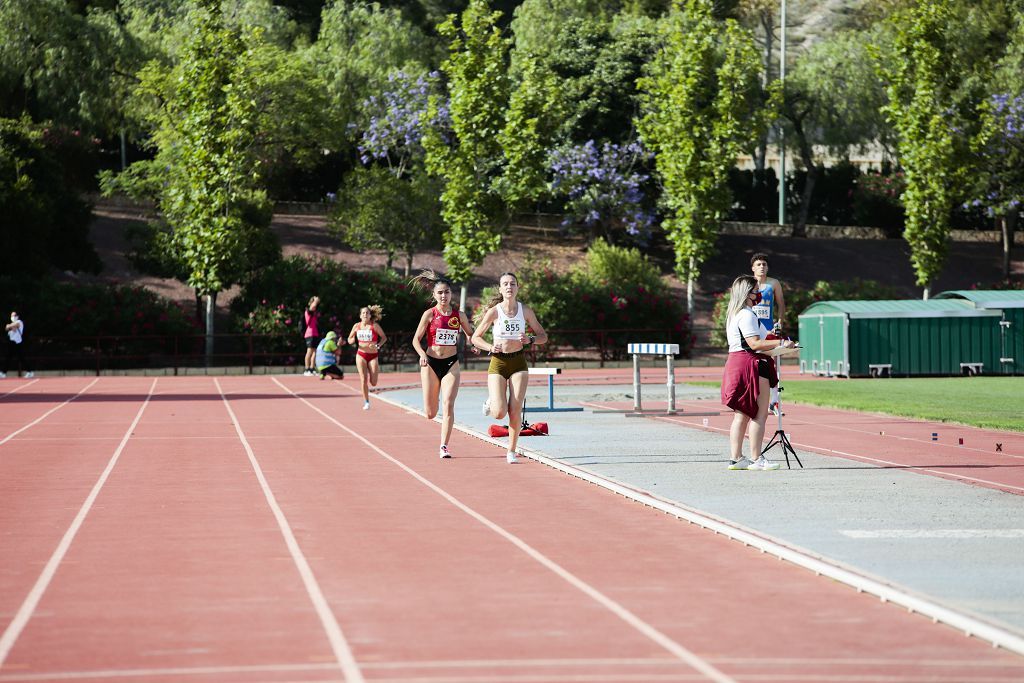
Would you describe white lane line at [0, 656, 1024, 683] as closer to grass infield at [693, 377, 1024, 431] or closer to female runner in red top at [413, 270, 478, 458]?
female runner in red top at [413, 270, 478, 458]

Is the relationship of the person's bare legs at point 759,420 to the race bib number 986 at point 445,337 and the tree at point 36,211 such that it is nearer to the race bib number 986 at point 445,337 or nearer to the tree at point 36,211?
the race bib number 986 at point 445,337

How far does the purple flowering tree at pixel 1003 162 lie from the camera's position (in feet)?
201

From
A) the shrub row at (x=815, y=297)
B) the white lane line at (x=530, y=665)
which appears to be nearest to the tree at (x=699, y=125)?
the shrub row at (x=815, y=297)

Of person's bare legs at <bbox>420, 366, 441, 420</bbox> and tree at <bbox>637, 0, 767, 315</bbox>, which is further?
tree at <bbox>637, 0, 767, 315</bbox>

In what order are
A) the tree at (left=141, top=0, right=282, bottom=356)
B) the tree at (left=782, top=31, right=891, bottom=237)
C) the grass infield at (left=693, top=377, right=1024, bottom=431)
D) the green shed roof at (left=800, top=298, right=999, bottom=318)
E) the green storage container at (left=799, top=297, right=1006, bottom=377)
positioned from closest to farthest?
the grass infield at (left=693, top=377, right=1024, bottom=431)
the green storage container at (left=799, top=297, right=1006, bottom=377)
the green shed roof at (left=800, top=298, right=999, bottom=318)
the tree at (left=141, top=0, right=282, bottom=356)
the tree at (left=782, top=31, right=891, bottom=237)

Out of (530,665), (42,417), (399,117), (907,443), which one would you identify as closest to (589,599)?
(530,665)

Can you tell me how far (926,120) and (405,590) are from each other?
149ft

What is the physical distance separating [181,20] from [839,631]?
65488 mm

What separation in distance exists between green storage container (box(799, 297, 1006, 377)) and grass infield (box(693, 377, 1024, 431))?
3.27ft

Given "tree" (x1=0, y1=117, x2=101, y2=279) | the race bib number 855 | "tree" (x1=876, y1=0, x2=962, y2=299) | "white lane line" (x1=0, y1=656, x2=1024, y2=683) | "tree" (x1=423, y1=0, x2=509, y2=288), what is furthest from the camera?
"tree" (x1=876, y1=0, x2=962, y2=299)

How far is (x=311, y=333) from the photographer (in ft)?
133

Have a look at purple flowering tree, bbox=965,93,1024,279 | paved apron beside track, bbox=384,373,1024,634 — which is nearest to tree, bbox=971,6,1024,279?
purple flowering tree, bbox=965,93,1024,279

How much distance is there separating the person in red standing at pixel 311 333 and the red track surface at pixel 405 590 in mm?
24804

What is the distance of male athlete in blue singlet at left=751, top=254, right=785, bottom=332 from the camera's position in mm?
15359
